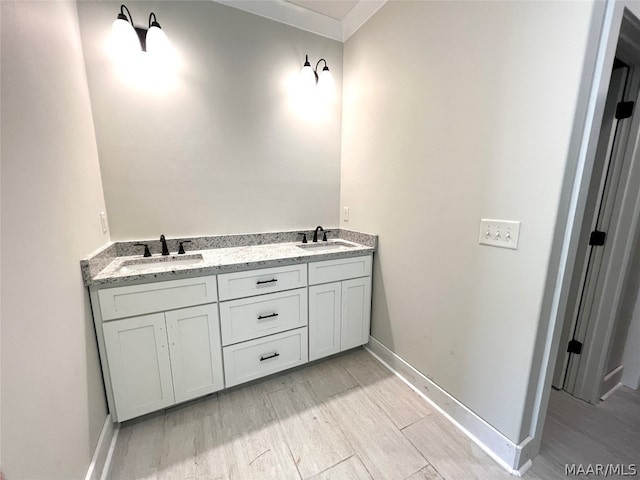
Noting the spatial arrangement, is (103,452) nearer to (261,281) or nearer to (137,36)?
(261,281)

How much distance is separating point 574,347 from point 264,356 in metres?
1.98

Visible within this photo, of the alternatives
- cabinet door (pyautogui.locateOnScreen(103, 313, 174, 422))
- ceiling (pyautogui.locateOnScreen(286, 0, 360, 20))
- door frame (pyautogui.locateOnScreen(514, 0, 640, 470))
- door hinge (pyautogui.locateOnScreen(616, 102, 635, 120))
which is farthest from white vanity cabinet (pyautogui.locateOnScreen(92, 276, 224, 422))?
door hinge (pyautogui.locateOnScreen(616, 102, 635, 120))

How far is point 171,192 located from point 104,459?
1.44 meters

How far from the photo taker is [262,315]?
1.62 metres

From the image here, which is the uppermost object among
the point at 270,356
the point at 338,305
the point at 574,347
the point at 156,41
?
the point at 156,41

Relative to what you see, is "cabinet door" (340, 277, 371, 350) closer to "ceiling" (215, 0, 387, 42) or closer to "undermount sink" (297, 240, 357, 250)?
"undermount sink" (297, 240, 357, 250)

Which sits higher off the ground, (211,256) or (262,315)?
(211,256)

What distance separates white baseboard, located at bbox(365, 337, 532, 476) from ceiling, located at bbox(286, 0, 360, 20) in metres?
2.57

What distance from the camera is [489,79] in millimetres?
1159

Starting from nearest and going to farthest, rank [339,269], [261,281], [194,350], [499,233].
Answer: [499,233]
[194,350]
[261,281]
[339,269]

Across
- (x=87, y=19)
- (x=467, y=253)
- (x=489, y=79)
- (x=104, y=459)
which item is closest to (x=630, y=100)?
(x=489, y=79)

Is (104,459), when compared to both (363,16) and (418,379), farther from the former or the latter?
(363,16)

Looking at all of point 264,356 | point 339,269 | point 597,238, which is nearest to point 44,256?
point 264,356

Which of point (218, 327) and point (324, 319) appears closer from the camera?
point (218, 327)
